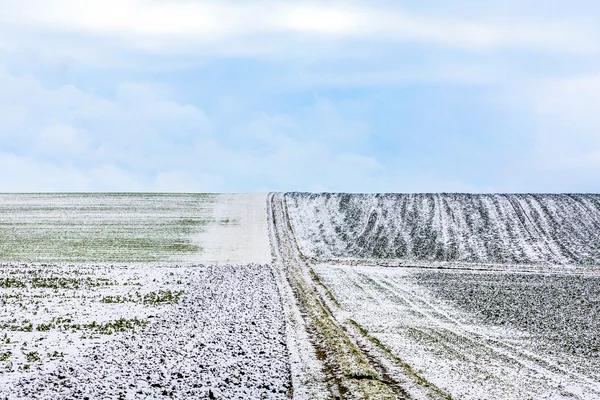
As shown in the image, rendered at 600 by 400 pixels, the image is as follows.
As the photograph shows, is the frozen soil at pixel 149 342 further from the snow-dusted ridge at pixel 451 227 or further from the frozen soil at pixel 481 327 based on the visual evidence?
the snow-dusted ridge at pixel 451 227

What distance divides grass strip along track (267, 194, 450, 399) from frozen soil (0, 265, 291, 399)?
1208 mm

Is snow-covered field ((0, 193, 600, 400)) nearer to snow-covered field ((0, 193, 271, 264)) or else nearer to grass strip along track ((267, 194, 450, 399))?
grass strip along track ((267, 194, 450, 399))

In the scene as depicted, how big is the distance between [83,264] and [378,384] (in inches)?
1190

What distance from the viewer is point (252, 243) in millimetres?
52562

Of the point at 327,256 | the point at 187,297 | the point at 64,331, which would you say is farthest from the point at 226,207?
the point at 64,331

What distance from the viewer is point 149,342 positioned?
68.3 ft

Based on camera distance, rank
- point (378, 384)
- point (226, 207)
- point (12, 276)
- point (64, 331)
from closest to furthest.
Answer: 1. point (378, 384)
2. point (64, 331)
3. point (12, 276)
4. point (226, 207)

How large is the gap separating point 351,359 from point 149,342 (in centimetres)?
665

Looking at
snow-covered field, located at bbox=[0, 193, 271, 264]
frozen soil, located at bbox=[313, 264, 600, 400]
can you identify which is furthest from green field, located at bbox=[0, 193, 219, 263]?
frozen soil, located at bbox=[313, 264, 600, 400]

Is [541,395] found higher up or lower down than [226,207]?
lower down

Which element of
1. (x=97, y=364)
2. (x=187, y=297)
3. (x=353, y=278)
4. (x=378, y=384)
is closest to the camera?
(x=378, y=384)

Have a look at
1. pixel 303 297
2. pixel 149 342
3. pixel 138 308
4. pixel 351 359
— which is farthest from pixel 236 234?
pixel 351 359

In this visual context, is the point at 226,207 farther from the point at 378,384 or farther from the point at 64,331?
the point at 378,384

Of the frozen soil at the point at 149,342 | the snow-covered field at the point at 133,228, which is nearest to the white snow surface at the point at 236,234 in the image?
the snow-covered field at the point at 133,228
